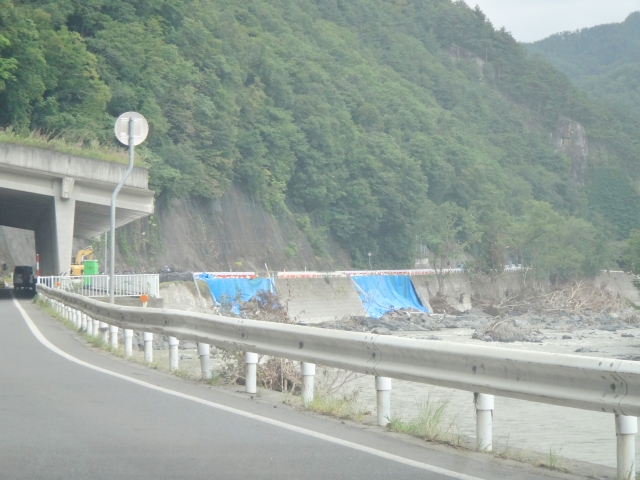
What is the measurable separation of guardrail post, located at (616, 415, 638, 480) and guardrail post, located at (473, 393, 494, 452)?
1.28m

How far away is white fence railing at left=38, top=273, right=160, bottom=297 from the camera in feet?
102

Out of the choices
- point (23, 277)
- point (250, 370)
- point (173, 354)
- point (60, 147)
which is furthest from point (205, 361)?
point (23, 277)

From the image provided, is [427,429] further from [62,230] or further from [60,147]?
[60,147]

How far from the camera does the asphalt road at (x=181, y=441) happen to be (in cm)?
651

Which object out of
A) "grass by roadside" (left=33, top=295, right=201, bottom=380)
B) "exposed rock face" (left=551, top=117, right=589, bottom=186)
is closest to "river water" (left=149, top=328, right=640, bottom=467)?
"grass by roadside" (left=33, top=295, right=201, bottom=380)

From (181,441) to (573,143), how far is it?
6397 inches

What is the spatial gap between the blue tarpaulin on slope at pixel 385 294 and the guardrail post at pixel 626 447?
5561cm

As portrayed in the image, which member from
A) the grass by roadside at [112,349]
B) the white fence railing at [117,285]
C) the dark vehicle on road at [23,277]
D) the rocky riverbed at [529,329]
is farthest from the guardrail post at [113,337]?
the dark vehicle on road at [23,277]

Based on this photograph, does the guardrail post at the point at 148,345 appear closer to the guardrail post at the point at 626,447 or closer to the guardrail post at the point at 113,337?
the guardrail post at the point at 113,337

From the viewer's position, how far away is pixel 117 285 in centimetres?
3394

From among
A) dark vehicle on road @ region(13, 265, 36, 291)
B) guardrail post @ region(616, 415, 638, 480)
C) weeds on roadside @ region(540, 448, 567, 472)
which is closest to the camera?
guardrail post @ region(616, 415, 638, 480)

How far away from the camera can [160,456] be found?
695 cm

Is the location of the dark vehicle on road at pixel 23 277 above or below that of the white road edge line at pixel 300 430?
above

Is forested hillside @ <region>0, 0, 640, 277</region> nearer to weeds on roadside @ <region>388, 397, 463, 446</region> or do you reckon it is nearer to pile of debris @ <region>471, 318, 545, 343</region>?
pile of debris @ <region>471, 318, 545, 343</region>
